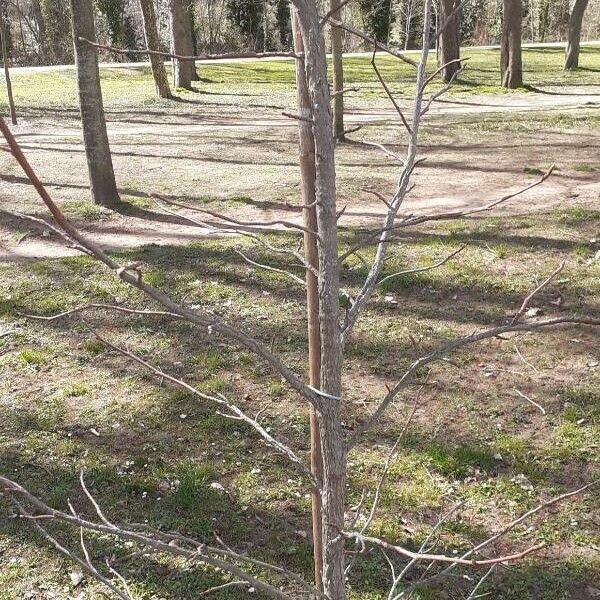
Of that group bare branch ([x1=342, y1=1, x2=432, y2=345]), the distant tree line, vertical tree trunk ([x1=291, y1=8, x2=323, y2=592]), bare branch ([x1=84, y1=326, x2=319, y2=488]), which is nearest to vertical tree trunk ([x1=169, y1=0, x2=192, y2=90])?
the distant tree line

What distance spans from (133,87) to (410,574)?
67.2 feet

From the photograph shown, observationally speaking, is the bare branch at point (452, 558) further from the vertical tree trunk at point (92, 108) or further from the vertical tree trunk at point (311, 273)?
the vertical tree trunk at point (92, 108)

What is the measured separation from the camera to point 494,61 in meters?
26.0

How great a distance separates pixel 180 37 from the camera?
1903cm

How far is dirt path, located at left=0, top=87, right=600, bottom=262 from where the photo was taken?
8.87 meters

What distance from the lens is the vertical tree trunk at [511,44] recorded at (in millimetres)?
17000

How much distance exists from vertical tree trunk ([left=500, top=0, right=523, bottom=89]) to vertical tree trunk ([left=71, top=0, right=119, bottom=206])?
11.8m

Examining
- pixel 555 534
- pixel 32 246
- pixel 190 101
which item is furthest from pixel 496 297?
pixel 190 101

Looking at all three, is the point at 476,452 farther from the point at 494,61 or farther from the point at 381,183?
the point at 494,61

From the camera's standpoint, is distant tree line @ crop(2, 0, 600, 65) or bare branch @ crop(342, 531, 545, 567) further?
distant tree line @ crop(2, 0, 600, 65)

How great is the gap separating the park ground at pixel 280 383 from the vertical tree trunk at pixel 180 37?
8.79 metres

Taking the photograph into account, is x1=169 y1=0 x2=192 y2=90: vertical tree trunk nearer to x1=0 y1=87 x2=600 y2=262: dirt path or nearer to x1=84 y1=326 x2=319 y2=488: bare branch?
x1=0 y1=87 x2=600 y2=262: dirt path

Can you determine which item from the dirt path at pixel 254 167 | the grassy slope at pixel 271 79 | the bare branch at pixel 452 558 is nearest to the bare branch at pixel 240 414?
the bare branch at pixel 452 558

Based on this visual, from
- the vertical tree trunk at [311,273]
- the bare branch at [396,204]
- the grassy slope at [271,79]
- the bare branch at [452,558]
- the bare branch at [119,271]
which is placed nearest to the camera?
the bare branch at [119,271]
